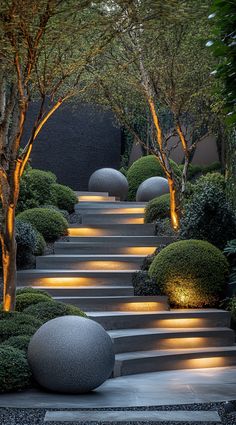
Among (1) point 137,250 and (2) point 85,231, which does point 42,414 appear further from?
(2) point 85,231

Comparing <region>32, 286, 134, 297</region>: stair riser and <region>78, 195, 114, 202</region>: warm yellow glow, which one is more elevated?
<region>78, 195, 114, 202</region>: warm yellow glow

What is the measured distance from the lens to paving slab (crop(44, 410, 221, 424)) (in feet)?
24.6

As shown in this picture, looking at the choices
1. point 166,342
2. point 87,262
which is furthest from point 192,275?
point 87,262

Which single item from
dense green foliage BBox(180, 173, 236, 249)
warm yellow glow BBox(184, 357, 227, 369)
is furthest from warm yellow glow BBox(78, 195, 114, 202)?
warm yellow glow BBox(184, 357, 227, 369)

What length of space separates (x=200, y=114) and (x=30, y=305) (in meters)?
6.89

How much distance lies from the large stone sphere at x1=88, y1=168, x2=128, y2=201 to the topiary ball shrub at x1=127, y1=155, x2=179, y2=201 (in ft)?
2.13

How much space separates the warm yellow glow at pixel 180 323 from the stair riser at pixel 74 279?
1707 millimetres

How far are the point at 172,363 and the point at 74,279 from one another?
11.3 ft

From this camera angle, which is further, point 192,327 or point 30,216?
point 30,216

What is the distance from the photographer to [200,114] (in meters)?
16.9

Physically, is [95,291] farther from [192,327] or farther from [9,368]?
[9,368]

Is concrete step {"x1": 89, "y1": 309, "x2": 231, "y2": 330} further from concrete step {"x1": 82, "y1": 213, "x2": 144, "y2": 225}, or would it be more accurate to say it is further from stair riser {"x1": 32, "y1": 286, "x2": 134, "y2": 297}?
concrete step {"x1": 82, "y1": 213, "x2": 144, "y2": 225}

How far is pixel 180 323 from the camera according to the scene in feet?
42.3

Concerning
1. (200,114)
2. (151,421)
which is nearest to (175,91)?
(200,114)
